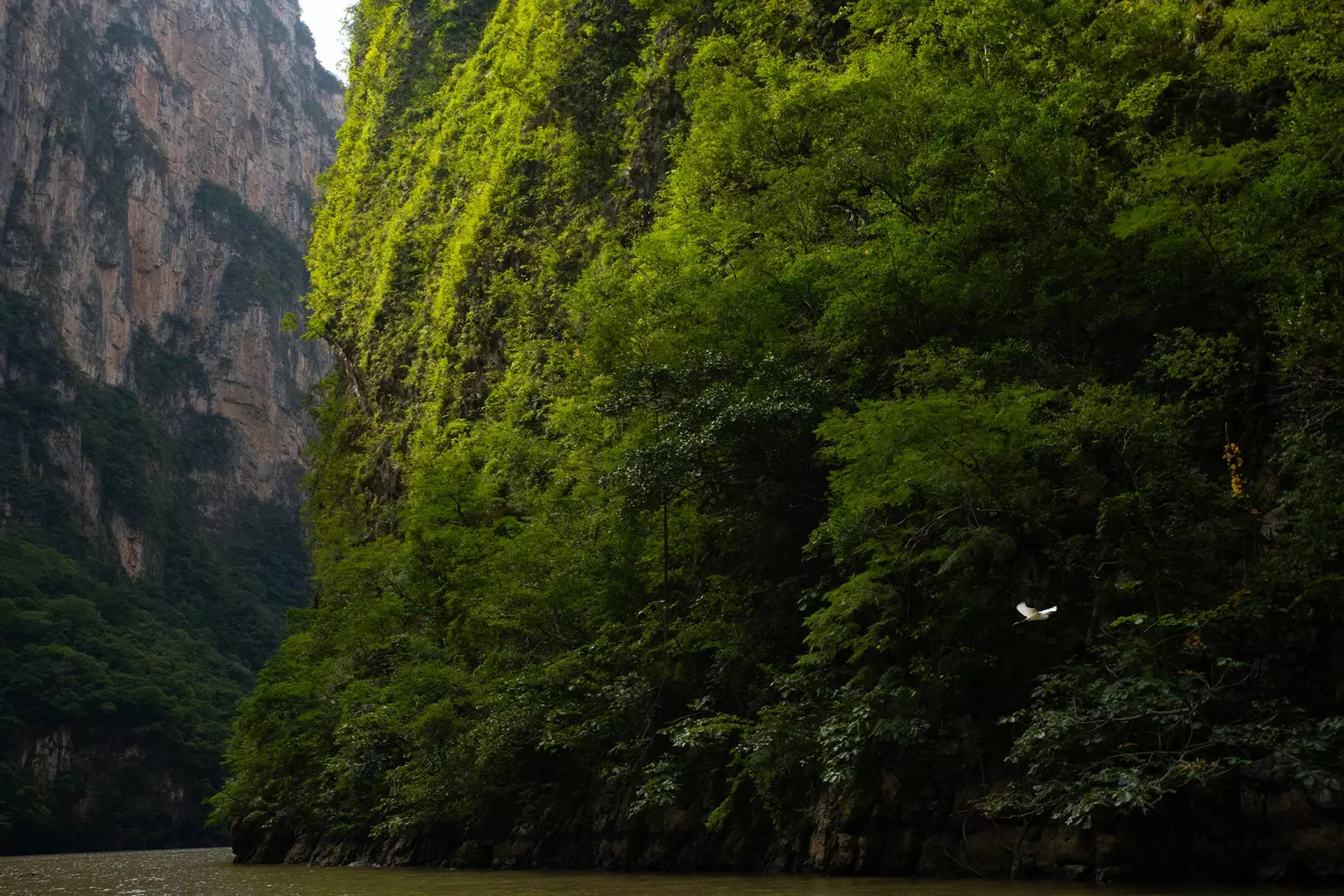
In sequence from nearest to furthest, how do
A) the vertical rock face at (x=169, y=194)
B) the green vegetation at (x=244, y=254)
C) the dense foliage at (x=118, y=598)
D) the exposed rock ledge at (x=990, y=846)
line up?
the exposed rock ledge at (x=990, y=846), the dense foliage at (x=118, y=598), the vertical rock face at (x=169, y=194), the green vegetation at (x=244, y=254)

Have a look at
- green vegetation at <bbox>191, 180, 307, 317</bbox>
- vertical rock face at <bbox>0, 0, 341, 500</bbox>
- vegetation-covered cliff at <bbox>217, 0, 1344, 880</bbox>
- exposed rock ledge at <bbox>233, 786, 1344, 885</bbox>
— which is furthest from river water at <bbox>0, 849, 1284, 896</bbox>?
green vegetation at <bbox>191, 180, 307, 317</bbox>

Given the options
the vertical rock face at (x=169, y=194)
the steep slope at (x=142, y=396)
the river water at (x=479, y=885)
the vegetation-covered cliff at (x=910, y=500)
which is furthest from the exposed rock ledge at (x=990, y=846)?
the vertical rock face at (x=169, y=194)

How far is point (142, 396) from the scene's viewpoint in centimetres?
10675

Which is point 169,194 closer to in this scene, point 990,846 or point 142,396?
point 142,396

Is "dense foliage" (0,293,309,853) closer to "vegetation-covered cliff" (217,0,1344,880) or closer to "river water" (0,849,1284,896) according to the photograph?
"vegetation-covered cliff" (217,0,1344,880)

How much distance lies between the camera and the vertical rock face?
97188mm

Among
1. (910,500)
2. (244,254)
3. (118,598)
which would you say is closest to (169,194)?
(244,254)

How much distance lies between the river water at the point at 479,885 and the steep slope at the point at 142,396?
42005 millimetres

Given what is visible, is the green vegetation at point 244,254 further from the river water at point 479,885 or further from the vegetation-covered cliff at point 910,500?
the river water at point 479,885

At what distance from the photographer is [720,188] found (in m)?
22.6

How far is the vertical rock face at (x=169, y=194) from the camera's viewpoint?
97188 mm

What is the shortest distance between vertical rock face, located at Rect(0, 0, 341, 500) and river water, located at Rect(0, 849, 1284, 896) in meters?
86.9

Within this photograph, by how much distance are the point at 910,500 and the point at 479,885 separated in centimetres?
672

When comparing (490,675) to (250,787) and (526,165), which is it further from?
(526,165)
